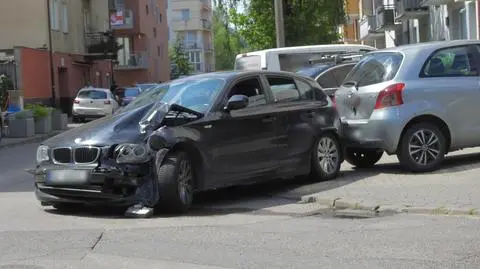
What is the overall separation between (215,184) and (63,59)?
1349 inches

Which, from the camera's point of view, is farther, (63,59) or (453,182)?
(63,59)

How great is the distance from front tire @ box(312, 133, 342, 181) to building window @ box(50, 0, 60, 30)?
32072 millimetres

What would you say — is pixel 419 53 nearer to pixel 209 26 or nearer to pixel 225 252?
pixel 225 252

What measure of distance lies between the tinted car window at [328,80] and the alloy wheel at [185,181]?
300 inches

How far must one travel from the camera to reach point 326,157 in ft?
35.4

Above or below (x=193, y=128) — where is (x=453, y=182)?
below

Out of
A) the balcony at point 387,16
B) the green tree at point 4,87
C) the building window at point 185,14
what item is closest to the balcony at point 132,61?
the balcony at point 387,16

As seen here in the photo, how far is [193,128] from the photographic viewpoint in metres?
9.04

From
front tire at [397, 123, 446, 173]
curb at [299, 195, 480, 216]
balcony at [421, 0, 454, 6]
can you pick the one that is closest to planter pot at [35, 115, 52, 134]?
balcony at [421, 0, 454, 6]

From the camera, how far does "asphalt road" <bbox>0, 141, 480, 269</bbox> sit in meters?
6.50

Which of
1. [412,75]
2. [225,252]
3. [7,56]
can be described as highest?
[7,56]

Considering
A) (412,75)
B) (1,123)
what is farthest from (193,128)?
(1,123)

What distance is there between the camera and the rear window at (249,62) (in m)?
19.5

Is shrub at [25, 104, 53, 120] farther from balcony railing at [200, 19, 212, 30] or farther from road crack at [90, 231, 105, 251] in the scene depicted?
balcony railing at [200, 19, 212, 30]
